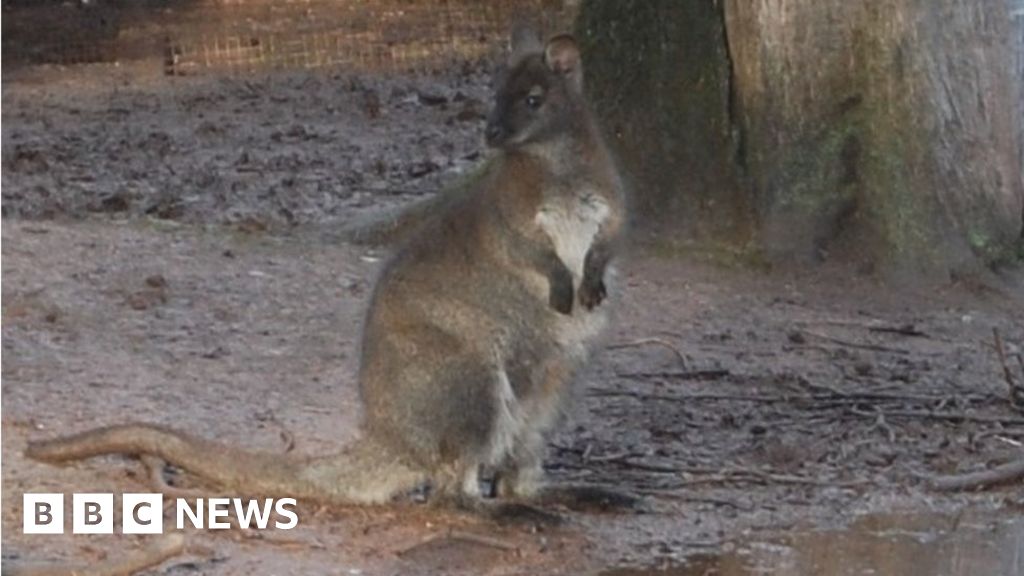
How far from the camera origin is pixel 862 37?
8266 millimetres

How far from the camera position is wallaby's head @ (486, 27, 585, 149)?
5.91 meters

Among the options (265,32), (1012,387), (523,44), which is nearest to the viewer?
(523,44)

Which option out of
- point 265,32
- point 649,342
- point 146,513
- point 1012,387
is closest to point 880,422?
point 1012,387

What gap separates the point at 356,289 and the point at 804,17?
1902mm

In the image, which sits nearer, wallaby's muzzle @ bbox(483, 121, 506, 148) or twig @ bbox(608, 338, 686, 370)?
wallaby's muzzle @ bbox(483, 121, 506, 148)

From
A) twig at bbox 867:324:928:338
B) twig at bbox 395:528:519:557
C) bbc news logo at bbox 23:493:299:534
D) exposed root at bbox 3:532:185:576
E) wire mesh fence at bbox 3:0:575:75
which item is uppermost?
wire mesh fence at bbox 3:0:575:75

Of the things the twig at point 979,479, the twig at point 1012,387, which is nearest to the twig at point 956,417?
the twig at point 1012,387

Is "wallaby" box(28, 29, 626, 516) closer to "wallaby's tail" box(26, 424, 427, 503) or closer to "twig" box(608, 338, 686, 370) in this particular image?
"wallaby's tail" box(26, 424, 427, 503)

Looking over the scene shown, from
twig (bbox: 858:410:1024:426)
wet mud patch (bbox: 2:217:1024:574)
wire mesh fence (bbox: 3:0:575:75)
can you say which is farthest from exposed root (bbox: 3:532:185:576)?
wire mesh fence (bbox: 3:0:575:75)

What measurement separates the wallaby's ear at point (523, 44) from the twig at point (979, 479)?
5.28 feet

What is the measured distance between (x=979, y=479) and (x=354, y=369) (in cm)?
201

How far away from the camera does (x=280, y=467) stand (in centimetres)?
575

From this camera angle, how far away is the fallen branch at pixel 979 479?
6.21m

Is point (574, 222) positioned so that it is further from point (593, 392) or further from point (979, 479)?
point (979, 479)
